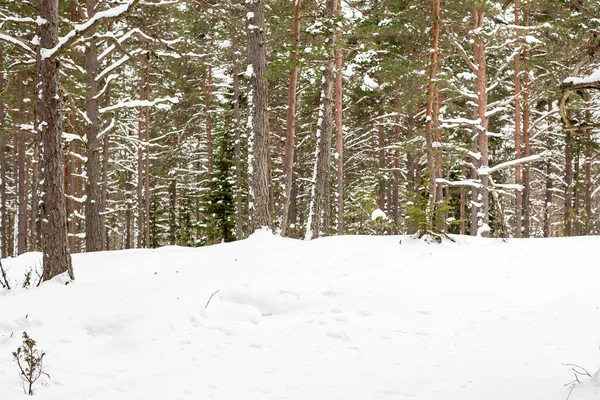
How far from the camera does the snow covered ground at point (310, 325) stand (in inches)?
172

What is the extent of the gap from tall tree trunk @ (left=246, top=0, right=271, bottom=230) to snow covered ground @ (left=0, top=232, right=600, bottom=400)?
134 cm

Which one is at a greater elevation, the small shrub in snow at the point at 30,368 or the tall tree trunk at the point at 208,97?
the tall tree trunk at the point at 208,97

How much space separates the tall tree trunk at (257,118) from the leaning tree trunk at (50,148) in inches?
172

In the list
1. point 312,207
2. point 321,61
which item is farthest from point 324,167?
point 321,61

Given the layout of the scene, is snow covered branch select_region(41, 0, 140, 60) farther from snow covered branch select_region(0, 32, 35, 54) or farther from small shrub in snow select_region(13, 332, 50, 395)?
small shrub in snow select_region(13, 332, 50, 395)

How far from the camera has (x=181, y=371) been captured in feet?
15.2

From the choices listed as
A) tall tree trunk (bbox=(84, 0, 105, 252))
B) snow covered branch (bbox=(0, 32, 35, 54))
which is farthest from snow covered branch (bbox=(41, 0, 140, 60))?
tall tree trunk (bbox=(84, 0, 105, 252))

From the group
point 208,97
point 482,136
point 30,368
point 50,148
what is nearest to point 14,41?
point 50,148

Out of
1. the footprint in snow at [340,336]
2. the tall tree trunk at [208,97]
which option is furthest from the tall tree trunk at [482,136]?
the tall tree trunk at [208,97]

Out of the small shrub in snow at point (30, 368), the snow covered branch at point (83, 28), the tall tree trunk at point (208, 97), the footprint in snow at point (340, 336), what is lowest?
the footprint in snow at point (340, 336)

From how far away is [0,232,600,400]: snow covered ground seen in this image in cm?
436

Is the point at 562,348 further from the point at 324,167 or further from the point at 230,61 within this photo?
the point at 230,61

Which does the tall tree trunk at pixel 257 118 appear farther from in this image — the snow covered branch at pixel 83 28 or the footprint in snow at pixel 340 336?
the footprint in snow at pixel 340 336

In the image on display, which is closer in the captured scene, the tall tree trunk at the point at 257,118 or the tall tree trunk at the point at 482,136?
the tall tree trunk at the point at 257,118
